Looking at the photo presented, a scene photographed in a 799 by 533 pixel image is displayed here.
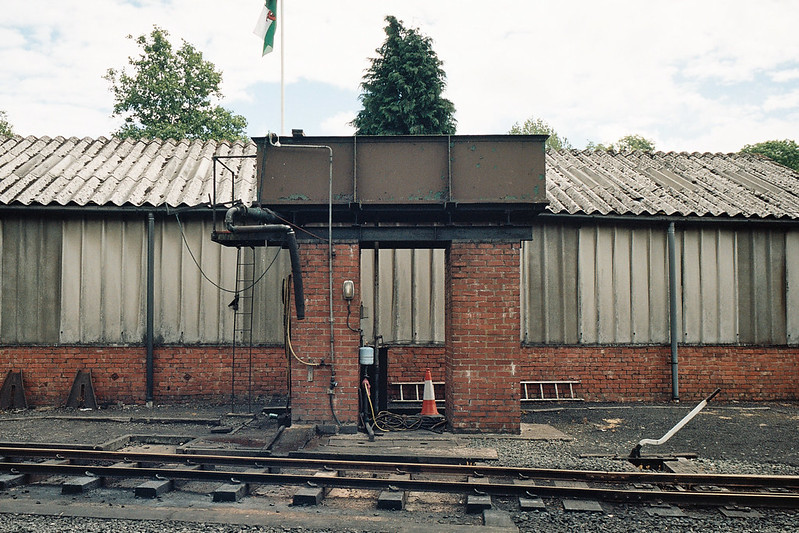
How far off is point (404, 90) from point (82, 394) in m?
17.4

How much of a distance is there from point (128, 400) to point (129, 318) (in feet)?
5.53

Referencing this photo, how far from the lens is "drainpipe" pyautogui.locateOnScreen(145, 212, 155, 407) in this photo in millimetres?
12062

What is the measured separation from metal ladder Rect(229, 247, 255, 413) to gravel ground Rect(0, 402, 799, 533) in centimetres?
91

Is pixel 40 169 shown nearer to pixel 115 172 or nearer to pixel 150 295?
pixel 115 172

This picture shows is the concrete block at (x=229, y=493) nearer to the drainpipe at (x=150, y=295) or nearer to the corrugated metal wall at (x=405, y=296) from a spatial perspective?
the corrugated metal wall at (x=405, y=296)

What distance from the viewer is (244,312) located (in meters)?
12.5

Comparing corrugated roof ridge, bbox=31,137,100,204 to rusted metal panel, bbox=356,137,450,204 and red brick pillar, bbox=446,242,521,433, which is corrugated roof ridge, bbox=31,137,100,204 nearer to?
rusted metal panel, bbox=356,137,450,204

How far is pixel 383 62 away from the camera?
1017 inches

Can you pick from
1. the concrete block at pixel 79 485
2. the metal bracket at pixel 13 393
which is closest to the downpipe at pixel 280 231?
the concrete block at pixel 79 485

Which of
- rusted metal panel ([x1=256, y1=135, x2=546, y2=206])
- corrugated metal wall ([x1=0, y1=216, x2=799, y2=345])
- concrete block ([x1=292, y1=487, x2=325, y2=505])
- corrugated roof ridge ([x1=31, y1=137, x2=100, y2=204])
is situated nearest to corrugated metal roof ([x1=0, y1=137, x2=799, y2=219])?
corrugated roof ridge ([x1=31, y1=137, x2=100, y2=204])

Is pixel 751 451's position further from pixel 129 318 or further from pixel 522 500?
pixel 129 318

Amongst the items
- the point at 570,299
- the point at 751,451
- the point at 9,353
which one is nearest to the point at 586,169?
the point at 570,299

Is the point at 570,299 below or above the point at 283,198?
below

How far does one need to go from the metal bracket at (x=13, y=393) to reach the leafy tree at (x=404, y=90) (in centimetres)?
1612
